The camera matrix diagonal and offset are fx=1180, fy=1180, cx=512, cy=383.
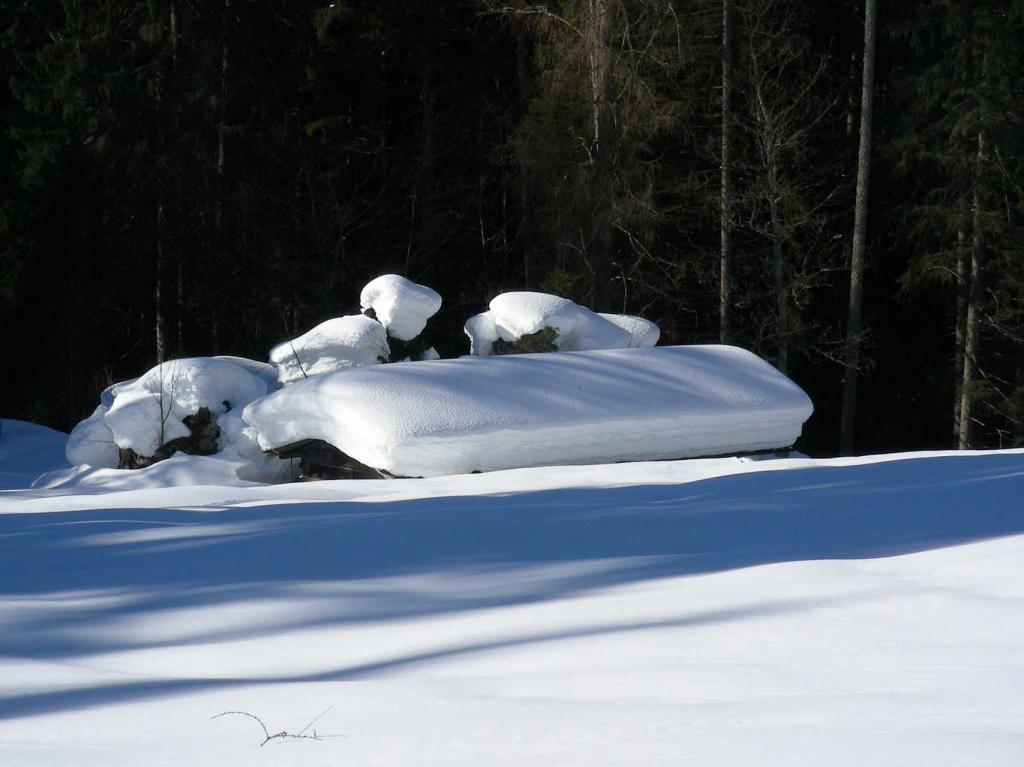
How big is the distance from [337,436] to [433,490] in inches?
66.7

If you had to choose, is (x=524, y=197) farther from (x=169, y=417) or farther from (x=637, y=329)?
(x=169, y=417)

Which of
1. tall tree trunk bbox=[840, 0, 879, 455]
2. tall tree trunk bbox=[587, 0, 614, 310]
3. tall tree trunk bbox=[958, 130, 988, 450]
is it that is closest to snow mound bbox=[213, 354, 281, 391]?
tall tree trunk bbox=[587, 0, 614, 310]

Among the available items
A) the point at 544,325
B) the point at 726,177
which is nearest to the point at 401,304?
the point at 544,325

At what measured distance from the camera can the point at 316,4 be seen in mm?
20344

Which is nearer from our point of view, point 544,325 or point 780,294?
point 544,325

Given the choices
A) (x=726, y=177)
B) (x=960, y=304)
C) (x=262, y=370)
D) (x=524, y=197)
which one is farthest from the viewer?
(x=524, y=197)

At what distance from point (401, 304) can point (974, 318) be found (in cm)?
1000

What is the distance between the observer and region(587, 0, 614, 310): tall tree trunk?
17.4m

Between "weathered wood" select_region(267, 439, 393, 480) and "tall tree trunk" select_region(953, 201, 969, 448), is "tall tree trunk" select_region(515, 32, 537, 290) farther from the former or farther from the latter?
"weathered wood" select_region(267, 439, 393, 480)

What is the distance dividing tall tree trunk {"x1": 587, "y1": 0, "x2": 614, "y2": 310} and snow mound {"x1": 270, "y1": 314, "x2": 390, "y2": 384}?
247 inches

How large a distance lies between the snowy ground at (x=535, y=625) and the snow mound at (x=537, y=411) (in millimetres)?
1712

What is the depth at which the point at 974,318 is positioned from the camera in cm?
1764

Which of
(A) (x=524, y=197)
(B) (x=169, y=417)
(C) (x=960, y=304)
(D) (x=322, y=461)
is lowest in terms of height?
(D) (x=322, y=461)

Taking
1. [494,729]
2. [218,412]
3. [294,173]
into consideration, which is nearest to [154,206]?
[294,173]
